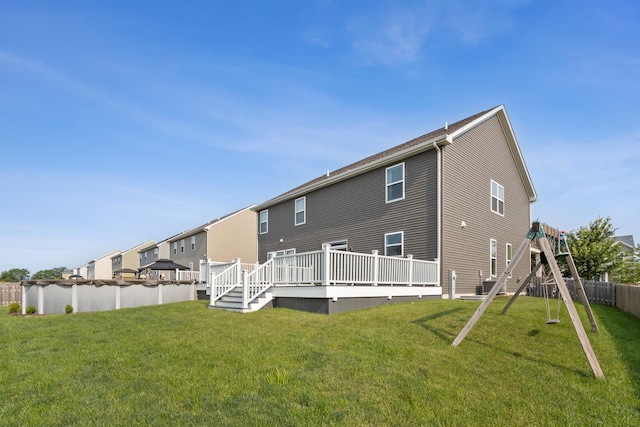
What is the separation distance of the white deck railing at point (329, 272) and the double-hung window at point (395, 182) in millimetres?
2951

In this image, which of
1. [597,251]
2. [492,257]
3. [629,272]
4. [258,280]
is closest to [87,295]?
[258,280]

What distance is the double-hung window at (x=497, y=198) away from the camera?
16141 millimetres

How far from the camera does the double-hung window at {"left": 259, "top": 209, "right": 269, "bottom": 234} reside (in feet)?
70.6

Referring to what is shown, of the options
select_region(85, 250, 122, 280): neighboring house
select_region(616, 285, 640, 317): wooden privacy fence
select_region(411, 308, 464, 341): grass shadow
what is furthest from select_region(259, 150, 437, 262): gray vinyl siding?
select_region(85, 250, 122, 280): neighboring house

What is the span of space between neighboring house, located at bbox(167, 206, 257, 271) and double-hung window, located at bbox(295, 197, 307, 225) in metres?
7.11

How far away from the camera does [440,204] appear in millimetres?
12570

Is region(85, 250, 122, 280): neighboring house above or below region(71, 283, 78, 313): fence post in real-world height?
below

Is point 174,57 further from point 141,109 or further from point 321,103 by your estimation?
point 321,103

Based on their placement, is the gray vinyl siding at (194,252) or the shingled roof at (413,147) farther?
the gray vinyl siding at (194,252)

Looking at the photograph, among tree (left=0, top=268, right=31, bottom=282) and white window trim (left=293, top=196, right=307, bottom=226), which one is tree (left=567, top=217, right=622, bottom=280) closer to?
white window trim (left=293, top=196, right=307, bottom=226)

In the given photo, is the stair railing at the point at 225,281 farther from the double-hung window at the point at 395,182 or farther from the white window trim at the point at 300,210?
the double-hung window at the point at 395,182

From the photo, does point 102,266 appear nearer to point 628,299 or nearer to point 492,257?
point 492,257

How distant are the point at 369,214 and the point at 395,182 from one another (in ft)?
5.69

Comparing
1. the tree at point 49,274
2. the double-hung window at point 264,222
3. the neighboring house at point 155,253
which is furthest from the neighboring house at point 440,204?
the tree at point 49,274
